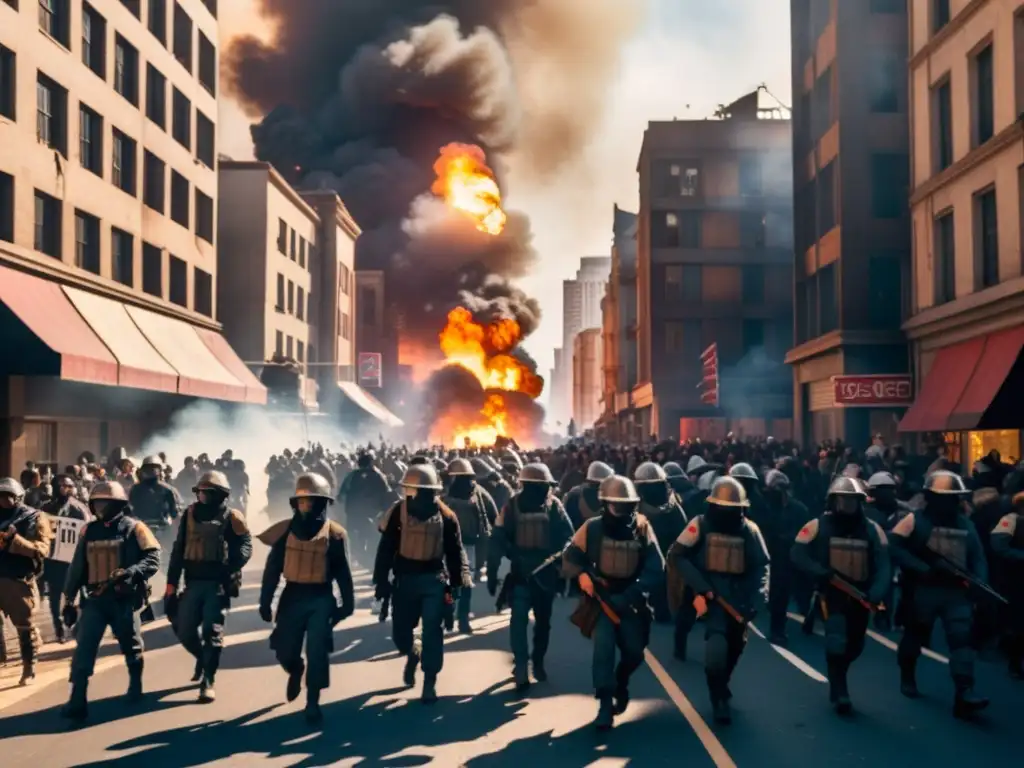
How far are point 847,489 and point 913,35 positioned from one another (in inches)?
910

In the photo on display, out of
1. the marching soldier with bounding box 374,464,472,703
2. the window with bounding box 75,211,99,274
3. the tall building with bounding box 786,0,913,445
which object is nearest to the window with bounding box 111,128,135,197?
the window with bounding box 75,211,99,274

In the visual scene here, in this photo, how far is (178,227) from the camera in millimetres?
34875

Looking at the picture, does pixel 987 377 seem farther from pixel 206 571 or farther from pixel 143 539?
pixel 143 539

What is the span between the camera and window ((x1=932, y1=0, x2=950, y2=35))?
2664 centimetres

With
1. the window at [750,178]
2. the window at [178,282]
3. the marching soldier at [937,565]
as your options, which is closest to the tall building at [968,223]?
the marching soldier at [937,565]

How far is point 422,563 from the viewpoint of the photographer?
9.04m

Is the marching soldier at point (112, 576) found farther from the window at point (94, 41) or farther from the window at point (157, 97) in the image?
the window at point (157, 97)

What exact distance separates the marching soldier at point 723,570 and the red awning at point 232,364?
2958cm

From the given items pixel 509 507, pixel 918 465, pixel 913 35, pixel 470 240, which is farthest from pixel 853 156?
pixel 470 240

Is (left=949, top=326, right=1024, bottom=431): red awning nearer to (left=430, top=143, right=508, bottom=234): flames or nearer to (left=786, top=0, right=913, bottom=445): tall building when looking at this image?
(left=786, top=0, right=913, bottom=445): tall building

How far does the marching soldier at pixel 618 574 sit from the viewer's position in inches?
324

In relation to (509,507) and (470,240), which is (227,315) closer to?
(470,240)

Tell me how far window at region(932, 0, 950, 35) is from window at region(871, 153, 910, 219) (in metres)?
5.82

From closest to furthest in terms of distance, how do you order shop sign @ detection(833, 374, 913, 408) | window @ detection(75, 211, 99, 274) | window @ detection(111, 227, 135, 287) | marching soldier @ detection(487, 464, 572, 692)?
marching soldier @ detection(487, 464, 572, 692)
window @ detection(75, 211, 99, 274)
window @ detection(111, 227, 135, 287)
shop sign @ detection(833, 374, 913, 408)
